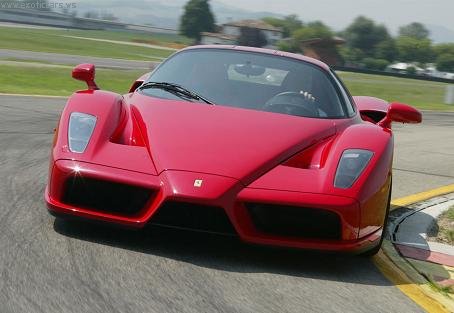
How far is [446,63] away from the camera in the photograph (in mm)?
113250

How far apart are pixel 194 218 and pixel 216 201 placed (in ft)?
0.61

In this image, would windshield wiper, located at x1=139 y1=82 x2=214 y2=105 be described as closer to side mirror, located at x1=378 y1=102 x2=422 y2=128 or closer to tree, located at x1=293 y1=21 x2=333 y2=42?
side mirror, located at x1=378 y1=102 x2=422 y2=128

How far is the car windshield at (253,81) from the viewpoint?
4.71 metres

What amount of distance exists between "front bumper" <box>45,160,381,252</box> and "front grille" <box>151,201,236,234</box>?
0.10 ft

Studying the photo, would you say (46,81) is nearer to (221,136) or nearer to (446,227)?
(446,227)

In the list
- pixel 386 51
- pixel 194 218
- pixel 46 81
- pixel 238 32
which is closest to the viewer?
pixel 194 218

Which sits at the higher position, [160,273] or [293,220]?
[293,220]

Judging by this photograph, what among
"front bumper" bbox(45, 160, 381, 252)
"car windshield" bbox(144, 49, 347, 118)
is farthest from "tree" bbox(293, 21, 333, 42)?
"front bumper" bbox(45, 160, 381, 252)

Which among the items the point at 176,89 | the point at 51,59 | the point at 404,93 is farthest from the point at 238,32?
the point at 176,89

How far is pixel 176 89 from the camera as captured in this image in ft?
15.7

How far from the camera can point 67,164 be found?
369 centimetres

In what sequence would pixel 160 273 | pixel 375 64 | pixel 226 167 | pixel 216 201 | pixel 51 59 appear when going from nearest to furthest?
1. pixel 160 273
2. pixel 216 201
3. pixel 226 167
4. pixel 51 59
5. pixel 375 64

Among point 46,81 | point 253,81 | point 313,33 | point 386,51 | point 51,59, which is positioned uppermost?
point 253,81

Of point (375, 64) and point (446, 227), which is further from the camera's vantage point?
point (375, 64)
